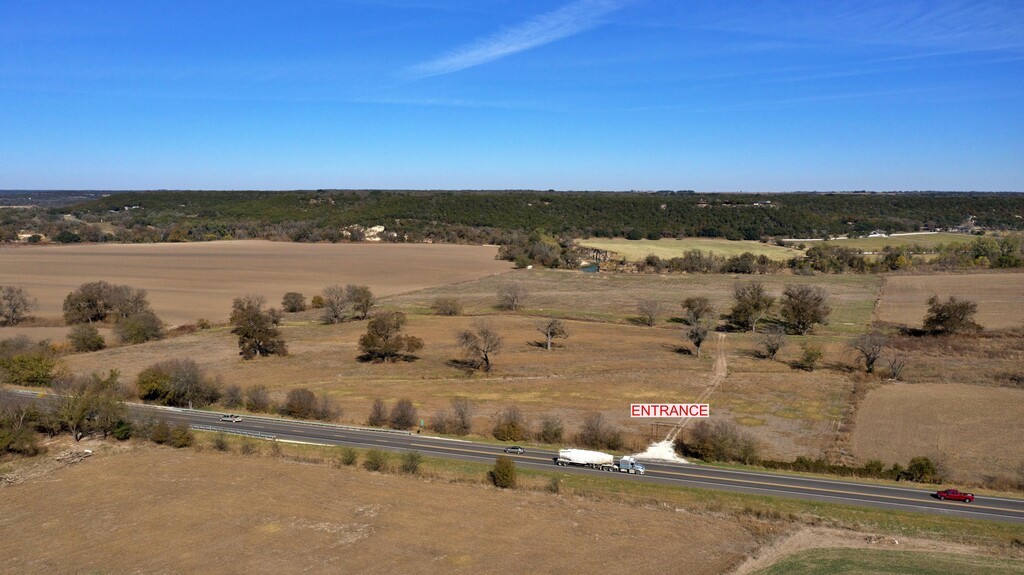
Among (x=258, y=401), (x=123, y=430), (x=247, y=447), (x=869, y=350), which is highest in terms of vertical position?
Answer: (x=869, y=350)

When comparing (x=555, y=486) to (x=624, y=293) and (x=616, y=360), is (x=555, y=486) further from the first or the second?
(x=624, y=293)

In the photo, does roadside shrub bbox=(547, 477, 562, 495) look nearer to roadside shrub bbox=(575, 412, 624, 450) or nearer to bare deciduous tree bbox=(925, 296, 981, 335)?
roadside shrub bbox=(575, 412, 624, 450)

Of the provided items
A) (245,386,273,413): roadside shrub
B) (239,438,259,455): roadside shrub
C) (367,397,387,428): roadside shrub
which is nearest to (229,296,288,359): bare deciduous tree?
(245,386,273,413): roadside shrub

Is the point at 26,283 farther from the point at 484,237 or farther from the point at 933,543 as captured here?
the point at 933,543

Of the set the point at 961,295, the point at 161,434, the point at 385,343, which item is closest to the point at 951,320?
the point at 961,295

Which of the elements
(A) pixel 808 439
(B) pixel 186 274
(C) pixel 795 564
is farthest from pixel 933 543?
(B) pixel 186 274

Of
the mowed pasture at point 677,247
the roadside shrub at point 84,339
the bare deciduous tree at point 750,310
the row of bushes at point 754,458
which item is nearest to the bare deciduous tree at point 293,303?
the roadside shrub at point 84,339

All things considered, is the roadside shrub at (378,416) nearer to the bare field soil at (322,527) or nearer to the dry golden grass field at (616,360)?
the dry golden grass field at (616,360)
